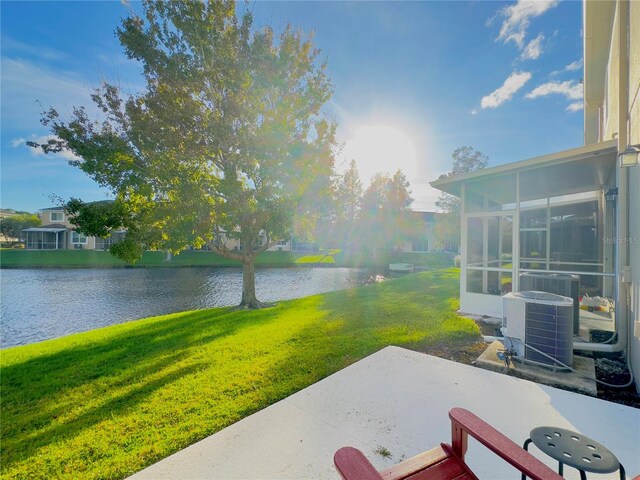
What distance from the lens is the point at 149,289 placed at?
16188 mm

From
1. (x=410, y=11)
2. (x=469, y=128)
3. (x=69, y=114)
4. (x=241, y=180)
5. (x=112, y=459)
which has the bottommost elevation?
(x=112, y=459)

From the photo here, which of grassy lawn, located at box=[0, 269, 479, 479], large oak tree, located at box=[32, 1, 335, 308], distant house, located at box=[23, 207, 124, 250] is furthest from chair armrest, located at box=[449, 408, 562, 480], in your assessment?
distant house, located at box=[23, 207, 124, 250]

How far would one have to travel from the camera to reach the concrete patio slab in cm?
236

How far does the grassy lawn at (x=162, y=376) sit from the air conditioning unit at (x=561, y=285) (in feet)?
4.98

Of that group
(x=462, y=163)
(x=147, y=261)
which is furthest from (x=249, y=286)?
(x=462, y=163)

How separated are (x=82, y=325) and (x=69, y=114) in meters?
6.85

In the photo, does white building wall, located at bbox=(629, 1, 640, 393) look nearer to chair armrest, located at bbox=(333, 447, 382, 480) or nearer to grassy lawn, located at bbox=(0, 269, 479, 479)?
grassy lawn, located at bbox=(0, 269, 479, 479)

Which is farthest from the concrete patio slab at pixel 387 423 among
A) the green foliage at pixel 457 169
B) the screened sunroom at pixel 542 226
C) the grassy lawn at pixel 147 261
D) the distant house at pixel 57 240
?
the distant house at pixel 57 240

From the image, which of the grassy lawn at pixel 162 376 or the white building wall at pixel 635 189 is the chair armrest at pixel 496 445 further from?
the white building wall at pixel 635 189

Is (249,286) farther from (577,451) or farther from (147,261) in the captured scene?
(147,261)

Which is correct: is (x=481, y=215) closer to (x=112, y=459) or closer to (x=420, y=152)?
(x=420, y=152)

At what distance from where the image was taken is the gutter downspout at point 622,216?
4.55m

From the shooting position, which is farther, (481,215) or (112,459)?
(481,215)

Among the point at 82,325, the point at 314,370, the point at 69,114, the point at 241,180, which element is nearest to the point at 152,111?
the point at 69,114
